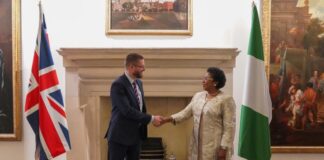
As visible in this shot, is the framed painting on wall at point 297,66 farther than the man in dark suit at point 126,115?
Yes

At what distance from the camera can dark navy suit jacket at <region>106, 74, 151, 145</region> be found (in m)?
3.02

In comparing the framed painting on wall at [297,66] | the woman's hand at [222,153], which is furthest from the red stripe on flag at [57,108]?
the framed painting on wall at [297,66]

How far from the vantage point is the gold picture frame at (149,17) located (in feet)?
12.9

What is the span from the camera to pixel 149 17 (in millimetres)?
3963

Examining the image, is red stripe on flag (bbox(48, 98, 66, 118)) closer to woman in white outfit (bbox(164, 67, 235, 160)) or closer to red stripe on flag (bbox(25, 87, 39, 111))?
red stripe on flag (bbox(25, 87, 39, 111))

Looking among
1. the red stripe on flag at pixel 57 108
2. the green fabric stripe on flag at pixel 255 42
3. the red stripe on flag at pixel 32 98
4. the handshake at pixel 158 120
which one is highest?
the green fabric stripe on flag at pixel 255 42

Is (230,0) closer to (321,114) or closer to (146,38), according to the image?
(146,38)

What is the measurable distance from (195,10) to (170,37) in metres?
0.39

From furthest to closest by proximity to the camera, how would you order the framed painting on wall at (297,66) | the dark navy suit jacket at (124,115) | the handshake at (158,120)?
the framed painting on wall at (297,66) → the handshake at (158,120) → the dark navy suit jacket at (124,115)

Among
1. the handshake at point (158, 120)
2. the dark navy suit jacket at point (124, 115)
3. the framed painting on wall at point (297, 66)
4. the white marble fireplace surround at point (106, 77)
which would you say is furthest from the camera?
the framed painting on wall at point (297, 66)

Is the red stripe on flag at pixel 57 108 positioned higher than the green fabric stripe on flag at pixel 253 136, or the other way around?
the red stripe on flag at pixel 57 108

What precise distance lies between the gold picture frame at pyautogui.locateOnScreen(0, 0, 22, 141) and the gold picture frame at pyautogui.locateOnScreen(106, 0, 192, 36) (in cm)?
99

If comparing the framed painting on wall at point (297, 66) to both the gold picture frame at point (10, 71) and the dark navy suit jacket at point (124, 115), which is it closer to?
the dark navy suit jacket at point (124, 115)

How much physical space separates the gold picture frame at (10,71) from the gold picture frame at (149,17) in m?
0.99
